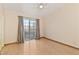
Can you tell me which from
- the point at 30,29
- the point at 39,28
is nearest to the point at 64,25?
the point at 39,28

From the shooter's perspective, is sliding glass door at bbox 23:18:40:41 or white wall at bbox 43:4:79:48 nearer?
white wall at bbox 43:4:79:48

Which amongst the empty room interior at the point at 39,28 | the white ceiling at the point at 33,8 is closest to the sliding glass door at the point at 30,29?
the empty room interior at the point at 39,28

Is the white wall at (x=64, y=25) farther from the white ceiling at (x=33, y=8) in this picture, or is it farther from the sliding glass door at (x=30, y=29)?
the sliding glass door at (x=30, y=29)

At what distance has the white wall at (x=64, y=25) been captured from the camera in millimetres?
1939

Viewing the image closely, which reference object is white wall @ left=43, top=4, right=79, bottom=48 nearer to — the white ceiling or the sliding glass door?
the white ceiling

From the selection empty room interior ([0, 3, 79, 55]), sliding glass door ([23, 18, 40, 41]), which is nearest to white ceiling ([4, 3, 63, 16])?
empty room interior ([0, 3, 79, 55])

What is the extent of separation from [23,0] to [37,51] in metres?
0.87

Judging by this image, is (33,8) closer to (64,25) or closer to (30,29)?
(30,29)

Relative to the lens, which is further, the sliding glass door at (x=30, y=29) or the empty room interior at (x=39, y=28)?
the sliding glass door at (x=30, y=29)

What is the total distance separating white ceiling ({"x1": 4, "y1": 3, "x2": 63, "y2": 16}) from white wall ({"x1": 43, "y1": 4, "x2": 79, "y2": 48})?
9cm

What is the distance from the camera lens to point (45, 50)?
6.38 feet

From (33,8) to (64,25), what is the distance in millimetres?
630

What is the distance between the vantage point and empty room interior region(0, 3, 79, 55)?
1.90 m
